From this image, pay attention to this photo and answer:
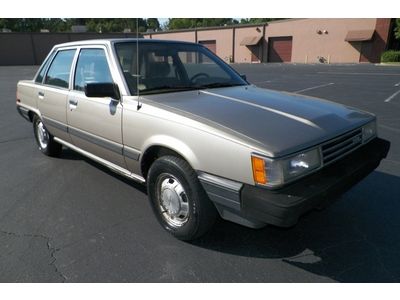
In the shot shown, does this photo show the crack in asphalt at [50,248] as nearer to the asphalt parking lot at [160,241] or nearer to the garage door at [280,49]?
the asphalt parking lot at [160,241]

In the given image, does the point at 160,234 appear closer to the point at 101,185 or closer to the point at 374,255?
the point at 101,185

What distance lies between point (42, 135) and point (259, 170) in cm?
430

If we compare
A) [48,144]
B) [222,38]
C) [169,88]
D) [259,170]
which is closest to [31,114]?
[48,144]

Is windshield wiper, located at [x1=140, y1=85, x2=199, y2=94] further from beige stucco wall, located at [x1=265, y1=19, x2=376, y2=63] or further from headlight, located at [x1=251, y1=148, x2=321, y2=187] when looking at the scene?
beige stucco wall, located at [x1=265, y1=19, x2=376, y2=63]

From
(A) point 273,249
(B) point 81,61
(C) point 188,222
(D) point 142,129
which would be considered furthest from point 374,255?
(B) point 81,61

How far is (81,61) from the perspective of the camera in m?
4.00

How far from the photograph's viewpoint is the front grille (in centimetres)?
258

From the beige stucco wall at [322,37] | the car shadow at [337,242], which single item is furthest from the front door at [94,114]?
the beige stucco wall at [322,37]

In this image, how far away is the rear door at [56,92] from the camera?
4.27m

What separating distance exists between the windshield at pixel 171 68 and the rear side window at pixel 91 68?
0.22 metres


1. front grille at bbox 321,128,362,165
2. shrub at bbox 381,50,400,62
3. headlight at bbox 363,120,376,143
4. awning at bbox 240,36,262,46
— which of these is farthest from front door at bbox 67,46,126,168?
awning at bbox 240,36,262,46

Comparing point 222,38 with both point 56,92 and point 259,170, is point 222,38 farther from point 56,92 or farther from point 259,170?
point 259,170

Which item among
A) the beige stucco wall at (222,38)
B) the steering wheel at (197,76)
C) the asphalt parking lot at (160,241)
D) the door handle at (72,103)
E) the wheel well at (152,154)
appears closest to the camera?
the asphalt parking lot at (160,241)

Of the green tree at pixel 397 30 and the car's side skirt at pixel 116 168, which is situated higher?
the green tree at pixel 397 30
